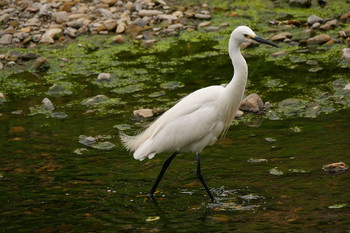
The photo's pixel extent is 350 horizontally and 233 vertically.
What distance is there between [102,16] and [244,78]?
368 inches

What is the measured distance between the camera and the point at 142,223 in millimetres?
6207

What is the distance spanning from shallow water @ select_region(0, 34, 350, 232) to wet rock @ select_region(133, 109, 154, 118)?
127mm

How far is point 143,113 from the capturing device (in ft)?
31.8

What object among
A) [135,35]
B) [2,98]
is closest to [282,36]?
[135,35]

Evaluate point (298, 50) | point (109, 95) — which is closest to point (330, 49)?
point (298, 50)

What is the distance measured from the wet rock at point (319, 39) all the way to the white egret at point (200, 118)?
5.88 metres

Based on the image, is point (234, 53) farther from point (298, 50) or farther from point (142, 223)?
point (298, 50)

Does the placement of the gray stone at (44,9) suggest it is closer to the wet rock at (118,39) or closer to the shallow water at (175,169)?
the wet rock at (118,39)

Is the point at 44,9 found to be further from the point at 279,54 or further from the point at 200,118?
the point at 200,118

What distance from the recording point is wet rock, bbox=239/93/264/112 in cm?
945

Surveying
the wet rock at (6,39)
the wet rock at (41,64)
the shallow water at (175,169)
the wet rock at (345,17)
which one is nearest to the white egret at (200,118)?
the shallow water at (175,169)

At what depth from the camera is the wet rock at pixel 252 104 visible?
31.0 feet

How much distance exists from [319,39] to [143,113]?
15.2ft

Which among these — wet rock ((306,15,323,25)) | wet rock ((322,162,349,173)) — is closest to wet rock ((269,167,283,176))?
wet rock ((322,162,349,173))
